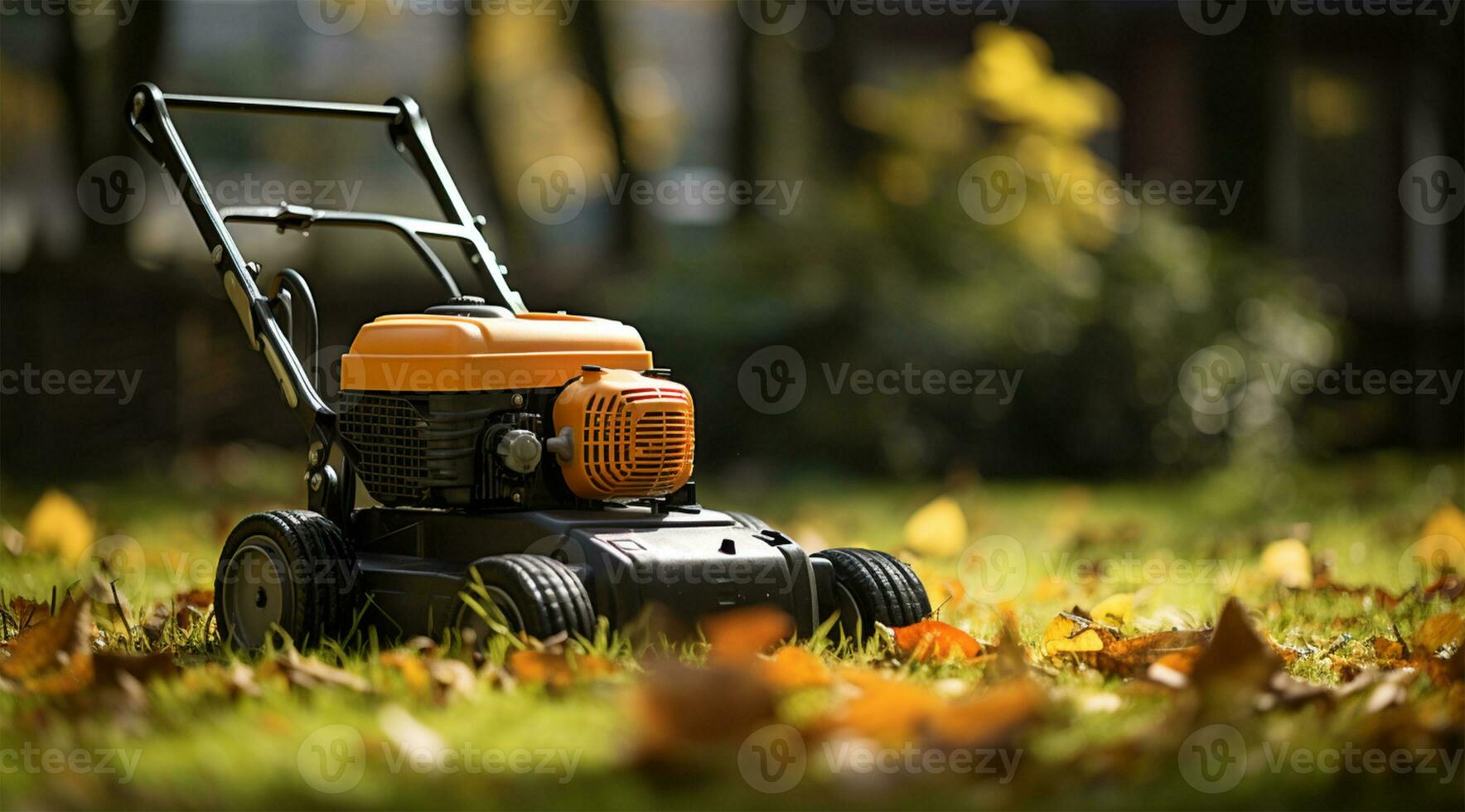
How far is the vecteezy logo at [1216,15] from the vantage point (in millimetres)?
11172

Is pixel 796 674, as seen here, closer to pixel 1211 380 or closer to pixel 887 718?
pixel 887 718

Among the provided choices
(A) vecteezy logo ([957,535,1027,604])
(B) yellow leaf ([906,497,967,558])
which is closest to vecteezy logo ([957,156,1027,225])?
(A) vecteezy logo ([957,535,1027,604])

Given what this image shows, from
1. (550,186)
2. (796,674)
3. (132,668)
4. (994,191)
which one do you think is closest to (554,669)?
(796,674)

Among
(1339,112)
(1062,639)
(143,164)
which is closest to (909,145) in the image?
(143,164)

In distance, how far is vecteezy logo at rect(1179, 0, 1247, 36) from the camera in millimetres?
11172

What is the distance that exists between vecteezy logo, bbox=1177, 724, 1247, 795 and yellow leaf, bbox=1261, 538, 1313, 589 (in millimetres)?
2386

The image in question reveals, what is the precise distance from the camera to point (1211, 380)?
923 centimetres

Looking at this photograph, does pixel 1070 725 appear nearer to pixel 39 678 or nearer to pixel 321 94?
pixel 39 678

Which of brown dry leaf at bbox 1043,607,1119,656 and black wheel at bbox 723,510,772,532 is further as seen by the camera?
black wheel at bbox 723,510,772,532

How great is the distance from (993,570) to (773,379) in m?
3.72

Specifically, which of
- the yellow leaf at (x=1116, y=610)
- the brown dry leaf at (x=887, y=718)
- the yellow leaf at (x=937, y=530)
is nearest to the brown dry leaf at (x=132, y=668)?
the brown dry leaf at (x=887, y=718)

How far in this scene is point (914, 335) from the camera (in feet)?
28.8

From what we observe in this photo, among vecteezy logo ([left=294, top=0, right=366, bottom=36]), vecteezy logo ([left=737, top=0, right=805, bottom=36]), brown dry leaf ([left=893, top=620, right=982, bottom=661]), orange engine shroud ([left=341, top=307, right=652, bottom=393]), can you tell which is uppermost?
vecteezy logo ([left=294, top=0, right=366, bottom=36])

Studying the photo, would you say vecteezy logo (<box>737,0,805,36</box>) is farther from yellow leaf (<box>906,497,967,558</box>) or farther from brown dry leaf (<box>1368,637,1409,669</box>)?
brown dry leaf (<box>1368,637,1409,669</box>)
